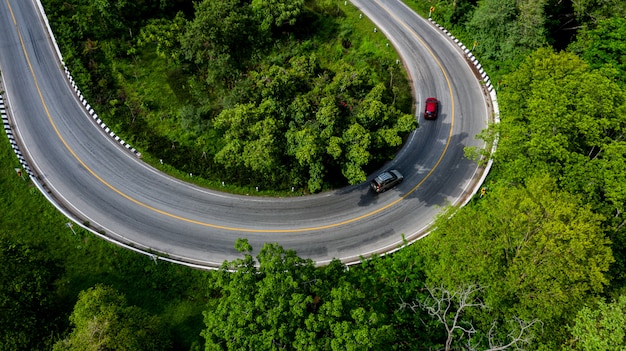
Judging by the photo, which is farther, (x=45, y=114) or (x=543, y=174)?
(x=45, y=114)

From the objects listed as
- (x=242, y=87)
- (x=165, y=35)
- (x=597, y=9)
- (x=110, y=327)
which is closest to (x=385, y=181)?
(x=242, y=87)

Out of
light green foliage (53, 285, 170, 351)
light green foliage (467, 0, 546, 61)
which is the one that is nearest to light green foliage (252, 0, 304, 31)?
light green foliage (467, 0, 546, 61)

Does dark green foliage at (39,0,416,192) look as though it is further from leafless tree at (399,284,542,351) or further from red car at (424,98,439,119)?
leafless tree at (399,284,542,351)

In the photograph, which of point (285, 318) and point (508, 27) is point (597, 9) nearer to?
point (508, 27)

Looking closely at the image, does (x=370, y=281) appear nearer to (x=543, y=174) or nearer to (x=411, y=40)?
(x=543, y=174)

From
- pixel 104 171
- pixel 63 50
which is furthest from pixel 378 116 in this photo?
pixel 63 50

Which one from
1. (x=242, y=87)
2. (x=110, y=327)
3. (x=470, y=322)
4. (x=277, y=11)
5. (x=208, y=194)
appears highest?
(x=277, y=11)

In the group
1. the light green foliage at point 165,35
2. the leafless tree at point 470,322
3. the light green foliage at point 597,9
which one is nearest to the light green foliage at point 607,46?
the light green foliage at point 597,9

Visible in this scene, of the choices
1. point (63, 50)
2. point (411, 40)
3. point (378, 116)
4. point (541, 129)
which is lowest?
point (541, 129)
